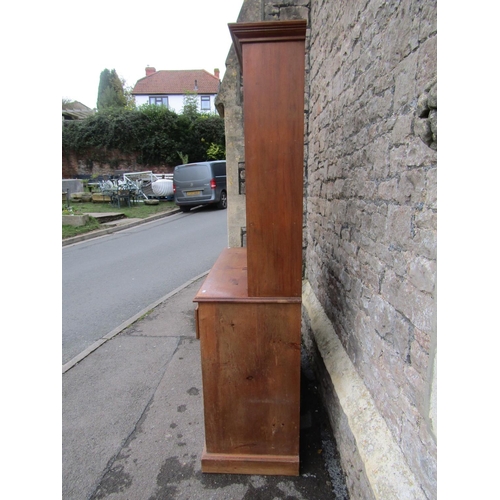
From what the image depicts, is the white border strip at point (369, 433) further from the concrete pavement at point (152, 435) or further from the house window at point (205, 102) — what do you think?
the house window at point (205, 102)

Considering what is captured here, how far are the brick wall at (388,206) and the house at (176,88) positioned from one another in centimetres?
4326

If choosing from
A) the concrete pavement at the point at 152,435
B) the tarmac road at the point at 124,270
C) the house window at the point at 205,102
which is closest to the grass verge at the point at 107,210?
the tarmac road at the point at 124,270

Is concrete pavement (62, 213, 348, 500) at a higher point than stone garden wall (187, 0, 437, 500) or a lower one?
lower

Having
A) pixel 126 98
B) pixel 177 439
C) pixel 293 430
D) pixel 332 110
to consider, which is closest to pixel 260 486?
pixel 293 430

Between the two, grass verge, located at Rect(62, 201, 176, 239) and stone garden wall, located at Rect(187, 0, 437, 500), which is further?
grass verge, located at Rect(62, 201, 176, 239)

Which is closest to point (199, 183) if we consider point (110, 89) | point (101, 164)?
point (101, 164)

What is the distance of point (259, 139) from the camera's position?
2.05m

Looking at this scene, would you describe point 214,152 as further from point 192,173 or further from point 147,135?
point 192,173

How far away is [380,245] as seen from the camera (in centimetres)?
205

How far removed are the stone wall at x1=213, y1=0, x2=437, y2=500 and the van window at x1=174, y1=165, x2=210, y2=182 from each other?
454 inches

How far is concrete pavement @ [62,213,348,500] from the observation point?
93.4 inches

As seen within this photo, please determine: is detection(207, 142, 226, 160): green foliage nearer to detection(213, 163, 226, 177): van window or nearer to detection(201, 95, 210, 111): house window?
detection(213, 163, 226, 177): van window

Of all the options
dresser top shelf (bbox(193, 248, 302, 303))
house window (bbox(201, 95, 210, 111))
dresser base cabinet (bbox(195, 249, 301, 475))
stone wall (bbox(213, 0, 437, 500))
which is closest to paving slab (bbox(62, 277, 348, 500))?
dresser base cabinet (bbox(195, 249, 301, 475))

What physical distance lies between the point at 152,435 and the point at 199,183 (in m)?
13.0
